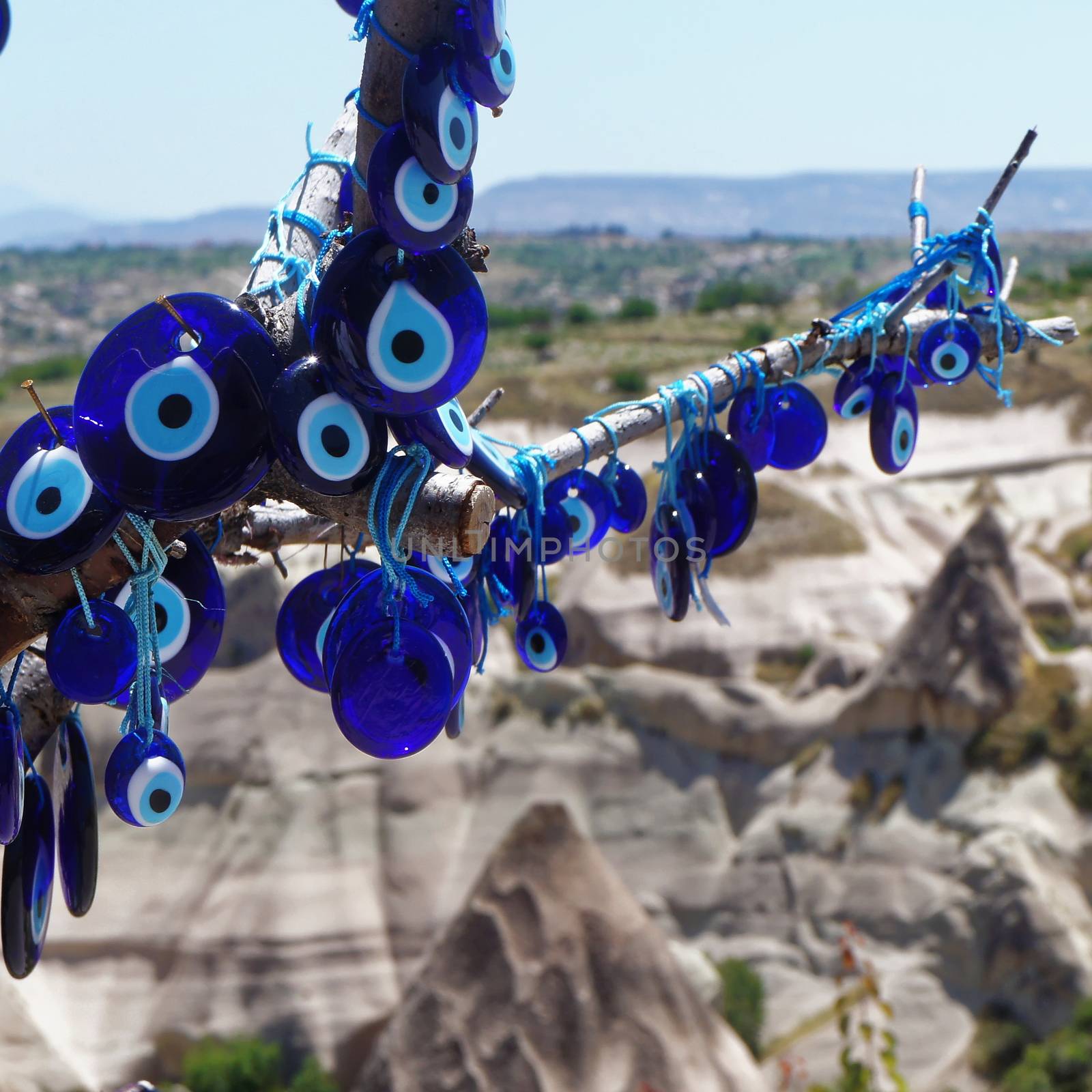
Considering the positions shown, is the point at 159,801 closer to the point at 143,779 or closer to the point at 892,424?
the point at 143,779

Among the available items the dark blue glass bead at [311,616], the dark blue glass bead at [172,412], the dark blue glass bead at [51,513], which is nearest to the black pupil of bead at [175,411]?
the dark blue glass bead at [172,412]

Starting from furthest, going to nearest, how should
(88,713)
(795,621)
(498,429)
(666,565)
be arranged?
(498,429), (795,621), (88,713), (666,565)

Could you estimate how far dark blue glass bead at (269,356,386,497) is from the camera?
4.99 ft

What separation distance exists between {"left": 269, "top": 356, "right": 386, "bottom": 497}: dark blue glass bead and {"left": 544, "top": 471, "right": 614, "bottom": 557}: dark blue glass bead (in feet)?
2.57

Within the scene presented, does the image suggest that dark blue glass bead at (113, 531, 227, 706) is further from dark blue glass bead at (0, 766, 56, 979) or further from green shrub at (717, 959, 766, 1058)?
green shrub at (717, 959, 766, 1058)

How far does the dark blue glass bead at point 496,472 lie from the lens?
1845 millimetres

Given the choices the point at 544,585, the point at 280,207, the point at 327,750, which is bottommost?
the point at 327,750

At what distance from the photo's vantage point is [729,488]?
2.30 metres

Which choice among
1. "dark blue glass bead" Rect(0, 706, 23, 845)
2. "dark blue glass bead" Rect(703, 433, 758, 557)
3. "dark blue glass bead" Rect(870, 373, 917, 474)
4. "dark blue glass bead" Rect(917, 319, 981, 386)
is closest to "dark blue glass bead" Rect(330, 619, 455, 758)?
"dark blue glass bead" Rect(0, 706, 23, 845)

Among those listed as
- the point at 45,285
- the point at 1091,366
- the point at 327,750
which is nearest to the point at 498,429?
the point at 1091,366

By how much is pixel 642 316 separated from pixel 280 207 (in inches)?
1996

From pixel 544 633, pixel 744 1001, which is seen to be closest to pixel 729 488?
pixel 544 633

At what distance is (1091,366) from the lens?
1102 inches

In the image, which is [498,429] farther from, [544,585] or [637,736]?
[544,585]
